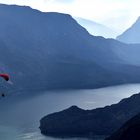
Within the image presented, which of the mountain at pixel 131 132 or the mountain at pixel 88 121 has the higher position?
the mountain at pixel 88 121

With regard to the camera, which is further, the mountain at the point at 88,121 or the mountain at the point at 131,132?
the mountain at the point at 88,121

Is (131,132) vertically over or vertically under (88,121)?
under

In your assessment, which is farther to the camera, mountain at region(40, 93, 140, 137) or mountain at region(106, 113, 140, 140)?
mountain at region(40, 93, 140, 137)

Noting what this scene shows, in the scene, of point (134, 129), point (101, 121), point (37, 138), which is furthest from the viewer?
point (101, 121)

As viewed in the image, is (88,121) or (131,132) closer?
(131,132)

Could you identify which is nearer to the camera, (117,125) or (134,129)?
(134,129)

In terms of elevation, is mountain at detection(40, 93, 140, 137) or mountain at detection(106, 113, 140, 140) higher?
mountain at detection(40, 93, 140, 137)

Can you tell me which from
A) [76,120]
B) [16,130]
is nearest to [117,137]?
[76,120]

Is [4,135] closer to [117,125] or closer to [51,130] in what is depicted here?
[51,130]
